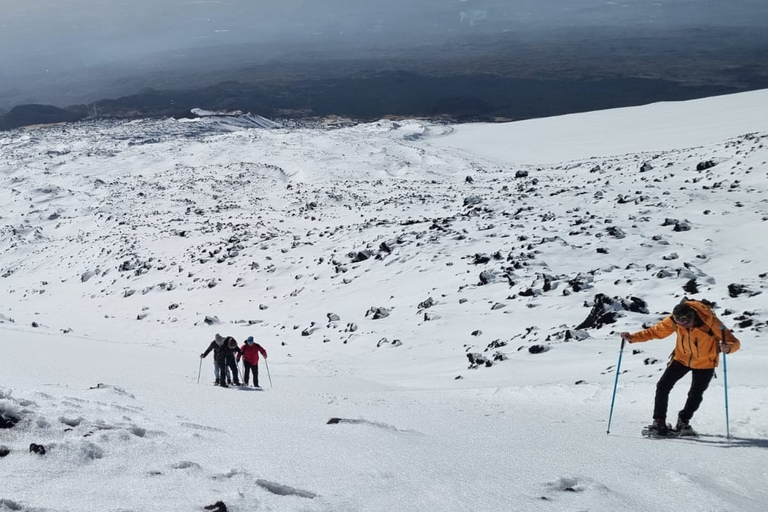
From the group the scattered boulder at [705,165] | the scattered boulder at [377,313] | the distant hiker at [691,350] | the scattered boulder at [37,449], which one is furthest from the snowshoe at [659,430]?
the scattered boulder at [705,165]

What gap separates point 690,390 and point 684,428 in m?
0.33

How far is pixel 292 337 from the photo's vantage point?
14.3 metres

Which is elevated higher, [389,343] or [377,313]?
[377,313]

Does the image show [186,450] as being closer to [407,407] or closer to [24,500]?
[24,500]

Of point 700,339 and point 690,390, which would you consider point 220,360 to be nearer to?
point 690,390

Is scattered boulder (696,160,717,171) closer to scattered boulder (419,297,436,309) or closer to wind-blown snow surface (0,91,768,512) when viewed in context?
wind-blown snow surface (0,91,768,512)

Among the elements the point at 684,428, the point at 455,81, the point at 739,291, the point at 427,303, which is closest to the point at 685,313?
the point at 684,428

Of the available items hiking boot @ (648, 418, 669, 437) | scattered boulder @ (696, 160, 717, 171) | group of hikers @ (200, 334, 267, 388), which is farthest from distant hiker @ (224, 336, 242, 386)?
scattered boulder @ (696, 160, 717, 171)

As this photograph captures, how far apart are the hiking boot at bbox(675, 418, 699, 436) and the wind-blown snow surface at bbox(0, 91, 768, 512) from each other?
0.11 metres

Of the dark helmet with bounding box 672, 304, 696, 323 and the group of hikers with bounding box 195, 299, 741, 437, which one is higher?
the dark helmet with bounding box 672, 304, 696, 323

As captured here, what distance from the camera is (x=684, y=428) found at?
216 inches

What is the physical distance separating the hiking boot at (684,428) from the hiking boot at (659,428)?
97 millimetres

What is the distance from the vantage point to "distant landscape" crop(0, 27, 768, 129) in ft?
318

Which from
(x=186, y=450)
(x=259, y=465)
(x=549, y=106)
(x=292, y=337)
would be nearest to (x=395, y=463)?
(x=259, y=465)
